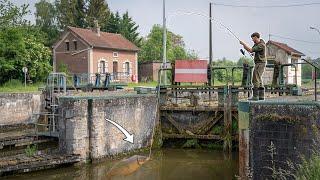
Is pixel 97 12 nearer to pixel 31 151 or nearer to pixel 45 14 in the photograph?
pixel 45 14

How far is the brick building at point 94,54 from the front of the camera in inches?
1586

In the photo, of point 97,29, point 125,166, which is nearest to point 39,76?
point 97,29

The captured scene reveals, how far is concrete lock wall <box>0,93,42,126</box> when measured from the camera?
2255cm

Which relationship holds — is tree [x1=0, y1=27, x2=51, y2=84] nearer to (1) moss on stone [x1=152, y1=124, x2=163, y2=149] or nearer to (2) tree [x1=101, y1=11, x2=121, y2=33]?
(1) moss on stone [x1=152, y1=124, x2=163, y2=149]

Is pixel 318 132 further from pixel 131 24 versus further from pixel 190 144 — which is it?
pixel 131 24

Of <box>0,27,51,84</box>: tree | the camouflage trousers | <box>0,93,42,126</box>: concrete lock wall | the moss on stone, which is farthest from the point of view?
<box>0,27,51,84</box>: tree

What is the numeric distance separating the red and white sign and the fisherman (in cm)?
680

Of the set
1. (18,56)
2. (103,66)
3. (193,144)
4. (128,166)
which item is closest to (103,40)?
(103,66)

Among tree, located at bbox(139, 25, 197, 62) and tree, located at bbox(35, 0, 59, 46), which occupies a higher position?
tree, located at bbox(35, 0, 59, 46)

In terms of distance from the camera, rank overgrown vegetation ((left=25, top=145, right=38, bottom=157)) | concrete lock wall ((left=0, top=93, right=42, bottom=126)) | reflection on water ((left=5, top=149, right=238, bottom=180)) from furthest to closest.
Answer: concrete lock wall ((left=0, top=93, right=42, bottom=126)) < overgrown vegetation ((left=25, top=145, right=38, bottom=157)) < reflection on water ((left=5, top=149, right=238, bottom=180))

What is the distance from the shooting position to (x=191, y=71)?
17125 mm

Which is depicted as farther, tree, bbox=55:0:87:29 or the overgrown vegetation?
tree, bbox=55:0:87:29

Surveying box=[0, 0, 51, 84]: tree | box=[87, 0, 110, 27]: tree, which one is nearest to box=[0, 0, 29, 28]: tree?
box=[0, 0, 51, 84]: tree
